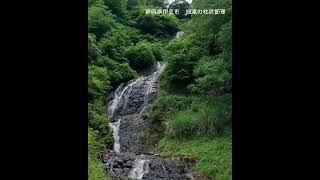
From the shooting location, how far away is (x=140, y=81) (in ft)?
42.2

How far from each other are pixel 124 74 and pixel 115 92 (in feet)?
2.31

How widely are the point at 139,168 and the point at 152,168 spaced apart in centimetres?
30

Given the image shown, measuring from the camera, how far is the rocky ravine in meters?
9.03

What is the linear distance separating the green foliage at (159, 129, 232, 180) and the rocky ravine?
297mm

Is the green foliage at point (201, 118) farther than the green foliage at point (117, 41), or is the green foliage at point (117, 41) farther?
the green foliage at point (117, 41)

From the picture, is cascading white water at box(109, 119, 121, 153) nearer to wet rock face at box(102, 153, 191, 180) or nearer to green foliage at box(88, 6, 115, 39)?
wet rock face at box(102, 153, 191, 180)

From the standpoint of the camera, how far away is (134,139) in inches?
424

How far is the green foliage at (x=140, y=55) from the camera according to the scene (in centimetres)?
1288

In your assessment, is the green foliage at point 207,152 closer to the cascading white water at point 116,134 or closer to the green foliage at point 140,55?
the cascading white water at point 116,134

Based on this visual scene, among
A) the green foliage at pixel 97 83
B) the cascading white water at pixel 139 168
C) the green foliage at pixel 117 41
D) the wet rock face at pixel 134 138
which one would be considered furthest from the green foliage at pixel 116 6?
the cascading white water at pixel 139 168

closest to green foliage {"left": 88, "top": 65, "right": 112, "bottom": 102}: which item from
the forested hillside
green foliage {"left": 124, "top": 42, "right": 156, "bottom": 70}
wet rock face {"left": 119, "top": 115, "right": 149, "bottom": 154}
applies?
the forested hillside
